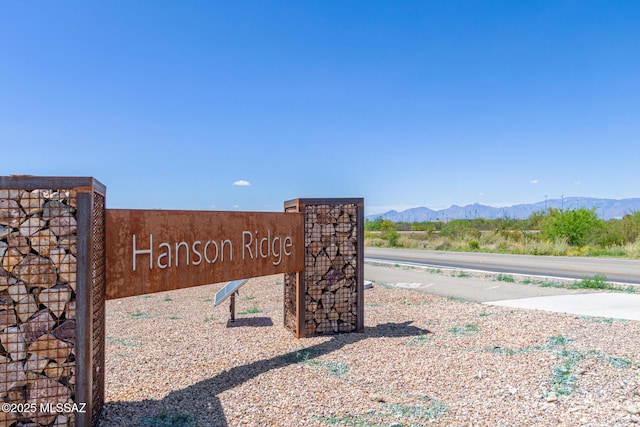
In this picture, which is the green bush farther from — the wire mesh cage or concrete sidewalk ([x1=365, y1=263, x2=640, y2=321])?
the wire mesh cage

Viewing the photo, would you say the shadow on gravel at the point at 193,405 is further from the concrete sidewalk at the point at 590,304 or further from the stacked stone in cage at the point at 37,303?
the concrete sidewalk at the point at 590,304

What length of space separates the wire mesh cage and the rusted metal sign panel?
31.1 inches

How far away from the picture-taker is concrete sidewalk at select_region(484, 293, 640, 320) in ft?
27.7

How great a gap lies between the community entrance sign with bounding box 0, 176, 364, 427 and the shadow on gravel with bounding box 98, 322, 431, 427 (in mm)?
274

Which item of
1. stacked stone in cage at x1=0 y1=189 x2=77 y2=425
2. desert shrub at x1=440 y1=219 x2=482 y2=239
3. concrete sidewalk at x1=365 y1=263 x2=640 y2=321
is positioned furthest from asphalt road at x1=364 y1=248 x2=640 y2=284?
desert shrub at x1=440 y1=219 x2=482 y2=239

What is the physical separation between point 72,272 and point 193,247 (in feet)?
6.04

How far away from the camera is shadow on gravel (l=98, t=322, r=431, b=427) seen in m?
4.26

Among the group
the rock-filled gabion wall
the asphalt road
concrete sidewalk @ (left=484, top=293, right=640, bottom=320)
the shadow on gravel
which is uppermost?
the rock-filled gabion wall

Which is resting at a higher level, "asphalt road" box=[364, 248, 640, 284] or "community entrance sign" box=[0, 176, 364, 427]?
"community entrance sign" box=[0, 176, 364, 427]

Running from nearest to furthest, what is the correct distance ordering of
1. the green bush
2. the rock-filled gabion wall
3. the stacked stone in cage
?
the stacked stone in cage → the rock-filled gabion wall → the green bush

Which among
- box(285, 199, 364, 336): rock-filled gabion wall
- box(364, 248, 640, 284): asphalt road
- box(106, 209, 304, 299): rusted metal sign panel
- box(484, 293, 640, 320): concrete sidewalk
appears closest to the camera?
box(106, 209, 304, 299): rusted metal sign panel

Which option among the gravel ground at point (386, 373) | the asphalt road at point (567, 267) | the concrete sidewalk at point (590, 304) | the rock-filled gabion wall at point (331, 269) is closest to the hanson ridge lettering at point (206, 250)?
the rock-filled gabion wall at point (331, 269)

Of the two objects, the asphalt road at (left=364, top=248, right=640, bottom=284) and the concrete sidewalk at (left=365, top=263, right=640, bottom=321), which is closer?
the concrete sidewalk at (left=365, top=263, right=640, bottom=321)

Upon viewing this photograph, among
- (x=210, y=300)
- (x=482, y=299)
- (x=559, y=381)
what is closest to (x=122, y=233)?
(x=559, y=381)
